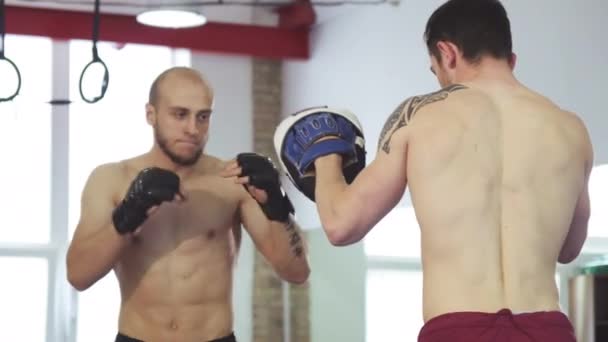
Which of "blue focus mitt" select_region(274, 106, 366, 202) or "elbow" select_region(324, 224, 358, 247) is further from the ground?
"blue focus mitt" select_region(274, 106, 366, 202)

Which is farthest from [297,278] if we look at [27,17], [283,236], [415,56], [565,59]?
[27,17]

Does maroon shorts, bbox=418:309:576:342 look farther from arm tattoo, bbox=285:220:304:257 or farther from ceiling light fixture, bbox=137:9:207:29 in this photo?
ceiling light fixture, bbox=137:9:207:29

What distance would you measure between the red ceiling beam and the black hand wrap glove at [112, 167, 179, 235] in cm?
370

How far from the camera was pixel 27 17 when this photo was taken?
6.84 metres

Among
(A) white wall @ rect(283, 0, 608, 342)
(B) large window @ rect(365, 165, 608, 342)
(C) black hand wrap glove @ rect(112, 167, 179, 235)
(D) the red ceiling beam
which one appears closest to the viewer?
(C) black hand wrap glove @ rect(112, 167, 179, 235)

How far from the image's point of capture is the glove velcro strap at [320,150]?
2.53 meters

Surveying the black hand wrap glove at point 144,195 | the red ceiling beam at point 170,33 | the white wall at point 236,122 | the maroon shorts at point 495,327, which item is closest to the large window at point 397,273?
the white wall at point 236,122

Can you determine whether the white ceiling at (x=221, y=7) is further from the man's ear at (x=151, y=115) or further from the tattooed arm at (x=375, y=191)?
the tattooed arm at (x=375, y=191)

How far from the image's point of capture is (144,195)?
332 cm

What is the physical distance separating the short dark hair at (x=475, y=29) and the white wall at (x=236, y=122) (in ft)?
17.0

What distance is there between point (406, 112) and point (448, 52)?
0.16 metres

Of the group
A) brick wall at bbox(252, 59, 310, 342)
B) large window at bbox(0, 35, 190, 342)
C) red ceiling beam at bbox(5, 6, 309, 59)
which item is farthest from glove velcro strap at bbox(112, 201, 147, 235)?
brick wall at bbox(252, 59, 310, 342)

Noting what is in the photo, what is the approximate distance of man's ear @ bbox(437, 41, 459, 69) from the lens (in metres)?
2.45

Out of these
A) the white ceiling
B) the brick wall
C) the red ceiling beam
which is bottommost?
the brick wall
